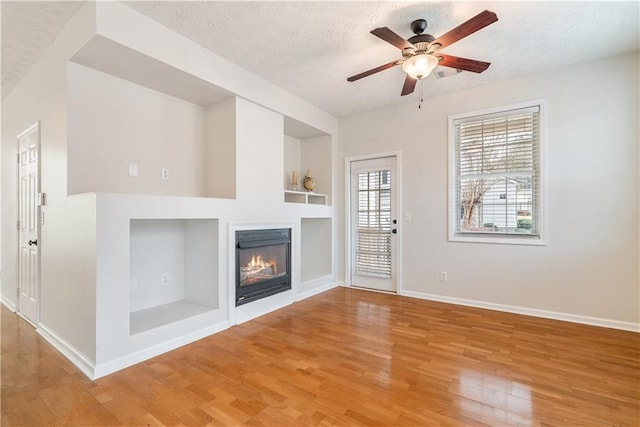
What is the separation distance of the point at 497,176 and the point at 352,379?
3.03 m

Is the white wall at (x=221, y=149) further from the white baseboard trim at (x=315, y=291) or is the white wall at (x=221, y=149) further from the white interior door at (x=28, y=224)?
the white baseboard trim at (x=315, y=291)

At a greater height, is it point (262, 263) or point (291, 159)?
point (291, 159)

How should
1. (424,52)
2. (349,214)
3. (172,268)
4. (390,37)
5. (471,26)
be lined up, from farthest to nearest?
1. (349,214)
2. (172,268)
3. (424,52)
4. (390,37)
5. (471,26)

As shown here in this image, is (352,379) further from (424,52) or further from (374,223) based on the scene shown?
(374,223)

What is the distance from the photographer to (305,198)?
180 inches

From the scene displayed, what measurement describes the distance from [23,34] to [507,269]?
5532 millimetres

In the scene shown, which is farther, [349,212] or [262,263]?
[349,212]

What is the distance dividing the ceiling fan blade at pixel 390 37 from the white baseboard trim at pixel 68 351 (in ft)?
10.5

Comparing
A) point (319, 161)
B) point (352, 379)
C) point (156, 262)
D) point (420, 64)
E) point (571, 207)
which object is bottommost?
point (352, 379)

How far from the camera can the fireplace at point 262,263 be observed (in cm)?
338

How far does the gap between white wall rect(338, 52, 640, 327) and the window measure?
11 cm

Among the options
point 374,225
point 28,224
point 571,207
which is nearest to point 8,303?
point 28,224

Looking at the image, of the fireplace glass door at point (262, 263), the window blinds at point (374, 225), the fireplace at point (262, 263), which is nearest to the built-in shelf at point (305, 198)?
the window blinds at point (374, 225)

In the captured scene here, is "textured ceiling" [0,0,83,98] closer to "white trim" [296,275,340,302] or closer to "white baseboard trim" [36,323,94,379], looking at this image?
"white baseboard trim" [36,323,94,379]
